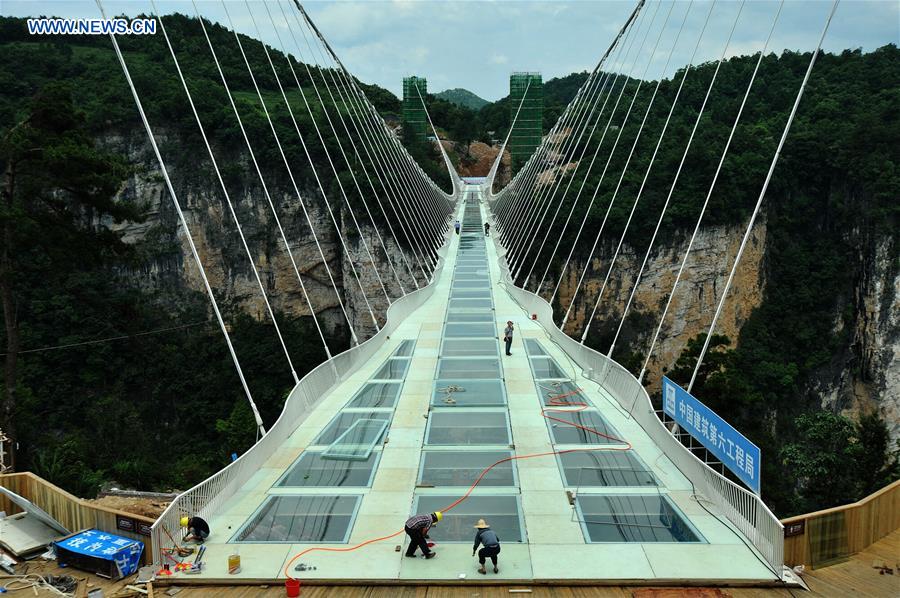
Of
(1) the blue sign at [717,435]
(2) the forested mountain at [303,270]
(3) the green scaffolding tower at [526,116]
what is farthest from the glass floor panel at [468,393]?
(3) the green scaffolding tower at [526,116]

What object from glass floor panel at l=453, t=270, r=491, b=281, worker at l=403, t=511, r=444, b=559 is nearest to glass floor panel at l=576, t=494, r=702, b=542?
worker at l=403, t=511, r=444, b=559

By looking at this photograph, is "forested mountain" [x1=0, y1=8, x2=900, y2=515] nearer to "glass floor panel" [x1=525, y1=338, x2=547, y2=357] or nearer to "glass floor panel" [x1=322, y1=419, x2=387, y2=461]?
"glass floor panel" [x1=525, y1=338, x2=547, y2=357]

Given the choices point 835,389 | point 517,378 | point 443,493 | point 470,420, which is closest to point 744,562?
point 443,493

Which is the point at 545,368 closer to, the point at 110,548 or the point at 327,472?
the point at 327,472

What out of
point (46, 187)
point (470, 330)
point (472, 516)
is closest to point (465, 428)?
point (472, 516)

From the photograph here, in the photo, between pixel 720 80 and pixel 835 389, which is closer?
pixel 835 389

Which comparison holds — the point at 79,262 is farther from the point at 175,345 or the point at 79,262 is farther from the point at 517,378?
the point at 175,345
